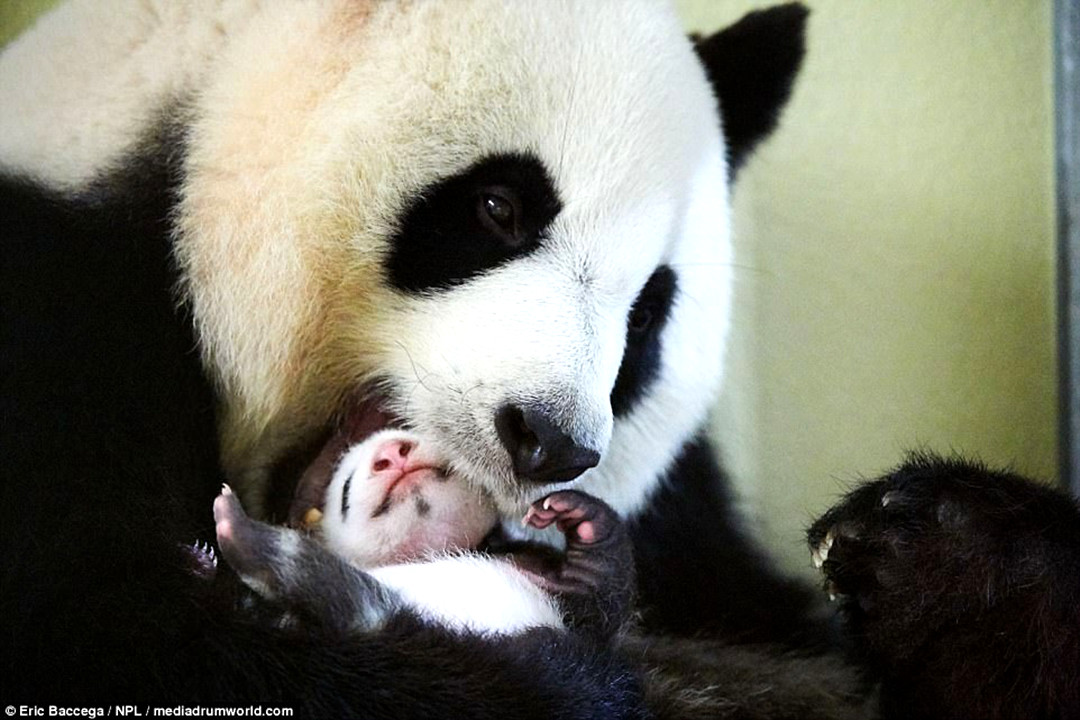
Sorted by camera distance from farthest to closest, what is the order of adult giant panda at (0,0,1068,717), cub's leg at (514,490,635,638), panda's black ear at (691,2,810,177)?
panda's black ear at (691,2,810,177), cub's leg at (514,490,635,638), adult giant panda at (0,0,1068,717)

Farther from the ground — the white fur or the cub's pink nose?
the cub's pink nose

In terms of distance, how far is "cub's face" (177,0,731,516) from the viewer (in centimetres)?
104

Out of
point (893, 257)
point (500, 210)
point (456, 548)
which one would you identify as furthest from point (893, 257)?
point (456, 548)

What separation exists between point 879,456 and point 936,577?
341 millimetres

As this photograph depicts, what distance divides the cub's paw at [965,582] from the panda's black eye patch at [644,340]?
266 mm

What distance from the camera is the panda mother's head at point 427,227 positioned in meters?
1.03

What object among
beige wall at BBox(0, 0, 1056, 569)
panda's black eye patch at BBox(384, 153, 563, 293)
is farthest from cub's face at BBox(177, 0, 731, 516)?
beige wall at BBox(0, 0, 1056, 569)

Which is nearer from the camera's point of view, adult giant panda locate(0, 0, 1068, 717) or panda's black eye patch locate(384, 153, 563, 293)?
adult giant panda locate(0, 0, 1068, 717)

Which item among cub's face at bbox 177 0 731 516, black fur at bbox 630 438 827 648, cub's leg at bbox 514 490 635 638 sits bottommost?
black fur at bbox 630 438 827 648

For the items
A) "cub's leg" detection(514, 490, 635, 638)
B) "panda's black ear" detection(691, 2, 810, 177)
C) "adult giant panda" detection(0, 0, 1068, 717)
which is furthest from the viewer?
"panda's black ear" detection(691, 2, 810, 177)

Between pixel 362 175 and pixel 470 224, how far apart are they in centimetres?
11

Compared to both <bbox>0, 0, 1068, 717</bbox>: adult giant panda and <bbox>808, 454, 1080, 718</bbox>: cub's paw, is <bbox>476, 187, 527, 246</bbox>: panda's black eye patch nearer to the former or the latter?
<bbox>0, 0, 1068, 717</bbox>: adult giant panda

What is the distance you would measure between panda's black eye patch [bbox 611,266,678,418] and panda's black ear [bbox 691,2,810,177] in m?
0.23

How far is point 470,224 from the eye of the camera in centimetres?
109
